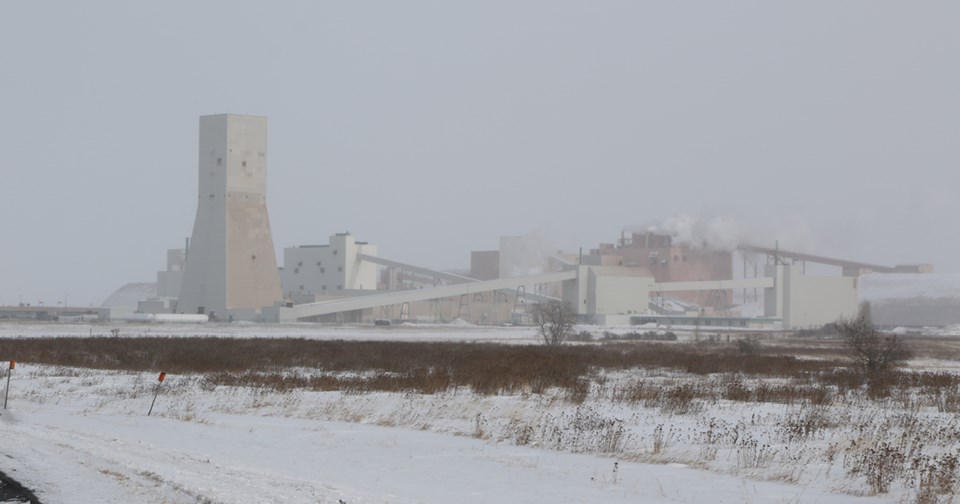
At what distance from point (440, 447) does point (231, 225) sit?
270 ft

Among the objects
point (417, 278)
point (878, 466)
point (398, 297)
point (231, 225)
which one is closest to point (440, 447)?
point (878, 466)

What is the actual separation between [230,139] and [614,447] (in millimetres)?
83028

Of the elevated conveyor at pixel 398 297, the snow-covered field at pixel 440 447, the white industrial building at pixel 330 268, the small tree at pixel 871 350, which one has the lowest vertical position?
the snow-covered field at pixel 440 447

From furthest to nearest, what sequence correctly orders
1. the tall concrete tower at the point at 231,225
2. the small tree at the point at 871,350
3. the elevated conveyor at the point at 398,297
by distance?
the elevated conveyor at the point at 398,297 → the tall concrete tower at the point at 231,225 → the small tree at the point at 871,350

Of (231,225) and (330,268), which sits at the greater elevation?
A: (231,225)

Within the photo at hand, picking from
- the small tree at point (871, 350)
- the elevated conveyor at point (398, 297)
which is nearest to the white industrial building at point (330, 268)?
the elevated conveyor at point (398, 297)

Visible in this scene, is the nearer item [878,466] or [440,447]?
[878,466]

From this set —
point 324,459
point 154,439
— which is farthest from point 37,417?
point 324,459

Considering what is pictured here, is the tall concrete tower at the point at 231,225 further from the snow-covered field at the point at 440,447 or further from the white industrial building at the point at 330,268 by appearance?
the snow-covered field at the point at 440,447

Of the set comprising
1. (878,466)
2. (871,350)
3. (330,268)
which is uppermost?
(330,268)

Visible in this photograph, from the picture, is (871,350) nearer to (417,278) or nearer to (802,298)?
(802,298)

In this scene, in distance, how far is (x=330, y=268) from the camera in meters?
127

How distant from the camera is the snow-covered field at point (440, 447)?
12062mm

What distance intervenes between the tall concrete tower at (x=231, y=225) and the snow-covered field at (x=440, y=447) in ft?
237
